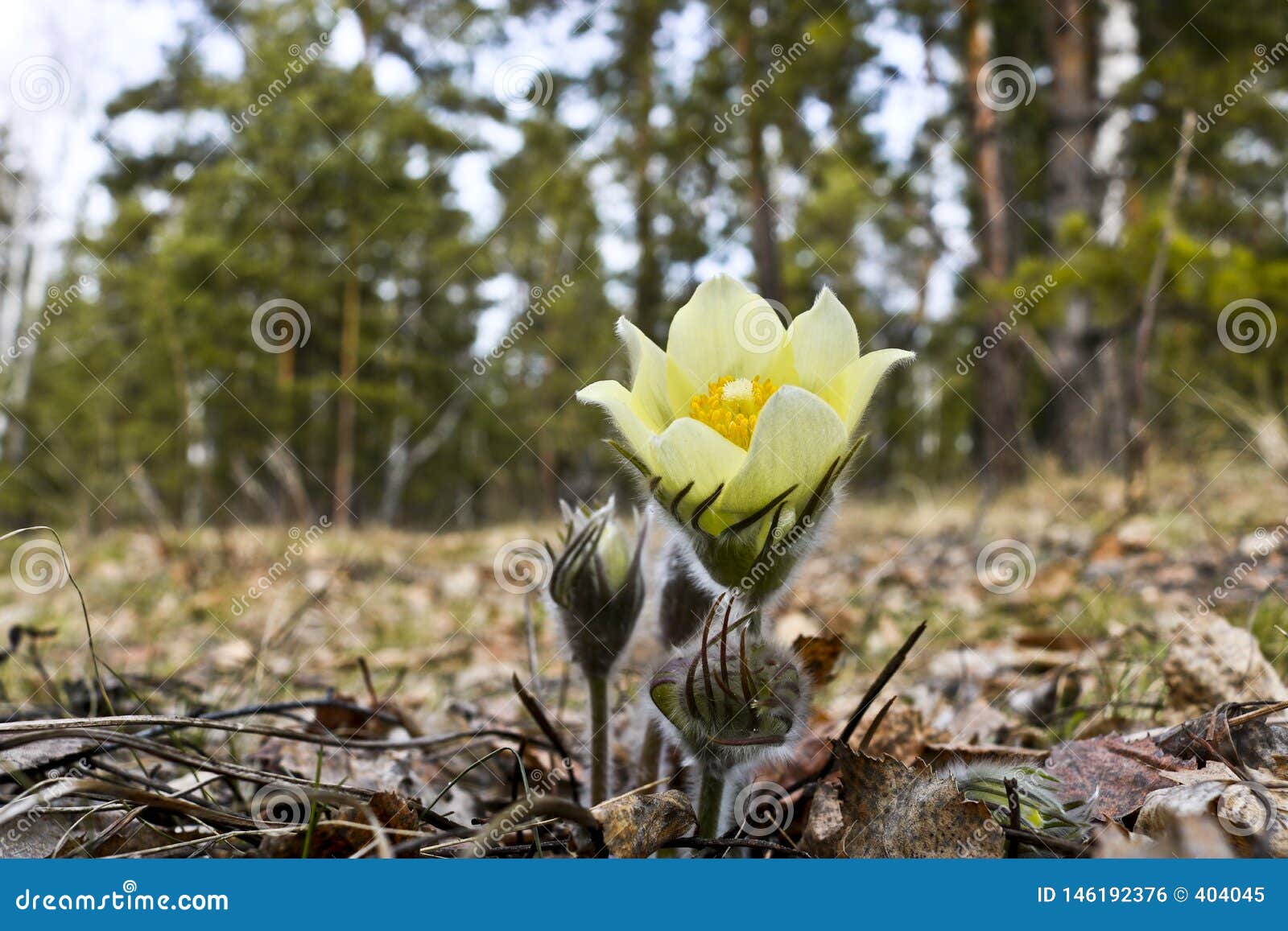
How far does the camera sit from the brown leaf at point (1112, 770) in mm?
857

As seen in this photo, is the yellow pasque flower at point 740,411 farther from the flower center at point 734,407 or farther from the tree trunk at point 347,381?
the tree trunk at point 347,381

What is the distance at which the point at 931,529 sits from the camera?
4941 millimetres

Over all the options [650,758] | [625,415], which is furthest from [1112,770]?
[625,415]

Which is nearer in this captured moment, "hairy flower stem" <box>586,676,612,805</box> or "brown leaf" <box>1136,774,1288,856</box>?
"brown leaf" <box>1136,774,1288,856</box>

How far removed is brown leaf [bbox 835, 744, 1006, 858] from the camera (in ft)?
2.57

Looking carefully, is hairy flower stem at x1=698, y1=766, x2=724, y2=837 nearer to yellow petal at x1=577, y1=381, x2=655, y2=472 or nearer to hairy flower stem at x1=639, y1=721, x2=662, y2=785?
hairy flower stem at x1=639, y1=721, x2=662, y2=785

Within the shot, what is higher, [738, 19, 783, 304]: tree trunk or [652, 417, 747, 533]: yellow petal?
[738, 19, 783, 304]: tree trunk

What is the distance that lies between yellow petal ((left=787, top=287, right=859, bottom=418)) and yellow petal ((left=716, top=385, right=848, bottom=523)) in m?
0.10

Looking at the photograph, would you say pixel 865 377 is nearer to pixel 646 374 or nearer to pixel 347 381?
pixel 646 374

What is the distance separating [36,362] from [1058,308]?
1669 cm

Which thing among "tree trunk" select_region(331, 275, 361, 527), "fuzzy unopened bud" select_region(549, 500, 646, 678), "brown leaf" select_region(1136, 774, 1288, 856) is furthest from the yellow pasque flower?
"tree trunk" select_region(331, 275, 361, 527)

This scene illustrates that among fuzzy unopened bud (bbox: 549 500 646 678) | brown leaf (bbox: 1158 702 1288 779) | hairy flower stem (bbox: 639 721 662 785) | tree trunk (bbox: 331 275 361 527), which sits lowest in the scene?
hairy flower stem (bbox: 639 721 662 785)

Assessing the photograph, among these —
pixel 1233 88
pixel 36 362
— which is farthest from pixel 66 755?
pixel 36 362
